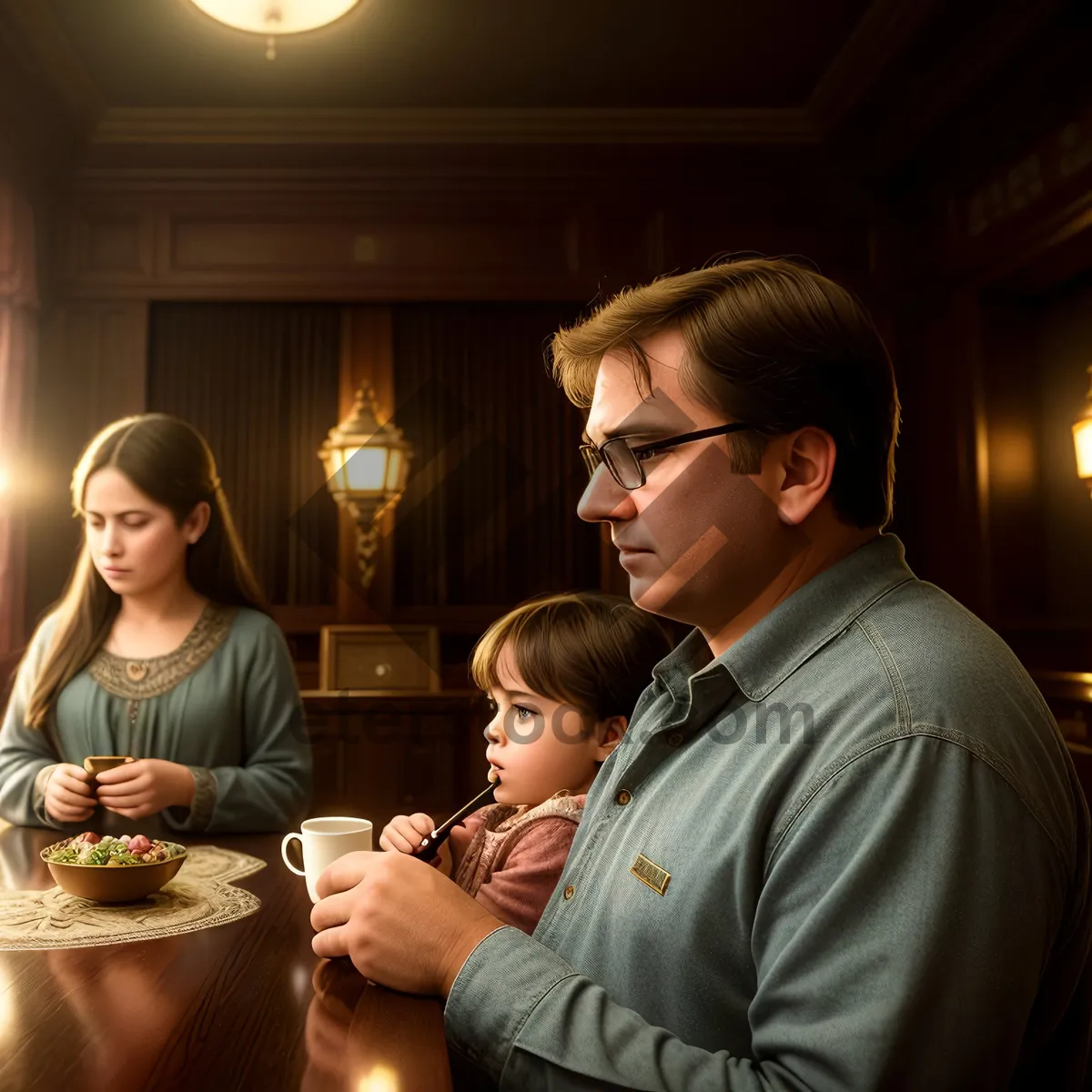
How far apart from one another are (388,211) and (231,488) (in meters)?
1.46

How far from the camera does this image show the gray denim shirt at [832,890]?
0.66 metres

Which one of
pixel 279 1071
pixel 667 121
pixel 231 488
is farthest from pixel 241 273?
pixel 279 1071

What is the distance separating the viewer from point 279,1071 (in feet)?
2.80

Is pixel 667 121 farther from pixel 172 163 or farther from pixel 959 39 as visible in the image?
pixel 172 163

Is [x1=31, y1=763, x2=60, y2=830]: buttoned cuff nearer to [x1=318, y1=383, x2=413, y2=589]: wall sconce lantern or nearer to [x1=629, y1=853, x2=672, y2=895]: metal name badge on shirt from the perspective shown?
[x1=629, y1=853, x2=672, y2=895]: metal name badge on shirt

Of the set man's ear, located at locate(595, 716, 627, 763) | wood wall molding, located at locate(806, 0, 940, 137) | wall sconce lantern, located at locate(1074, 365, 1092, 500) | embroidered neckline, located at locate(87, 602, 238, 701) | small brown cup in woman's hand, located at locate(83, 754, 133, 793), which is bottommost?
small brown cup in woman's hand, located at locate(83, 754, 133, 793)

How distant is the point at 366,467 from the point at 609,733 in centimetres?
318

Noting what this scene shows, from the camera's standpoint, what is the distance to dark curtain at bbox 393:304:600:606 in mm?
4711

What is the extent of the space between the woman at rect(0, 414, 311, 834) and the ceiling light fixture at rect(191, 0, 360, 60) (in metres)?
1.68

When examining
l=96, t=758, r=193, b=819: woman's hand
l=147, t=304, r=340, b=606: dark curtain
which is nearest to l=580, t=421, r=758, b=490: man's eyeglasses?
l=96, t=758, r=193, b=819: woman's hand

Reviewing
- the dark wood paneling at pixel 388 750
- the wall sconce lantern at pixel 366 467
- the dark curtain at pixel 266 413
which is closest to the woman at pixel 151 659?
the dark wood paneling at pixel 388 750

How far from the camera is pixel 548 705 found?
1481mm

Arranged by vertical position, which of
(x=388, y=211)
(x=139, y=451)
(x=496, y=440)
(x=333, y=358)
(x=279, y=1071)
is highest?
(x=388, y=211)

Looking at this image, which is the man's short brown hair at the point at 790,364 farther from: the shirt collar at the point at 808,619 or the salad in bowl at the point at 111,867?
the salad in bowl at the point at 111,867
